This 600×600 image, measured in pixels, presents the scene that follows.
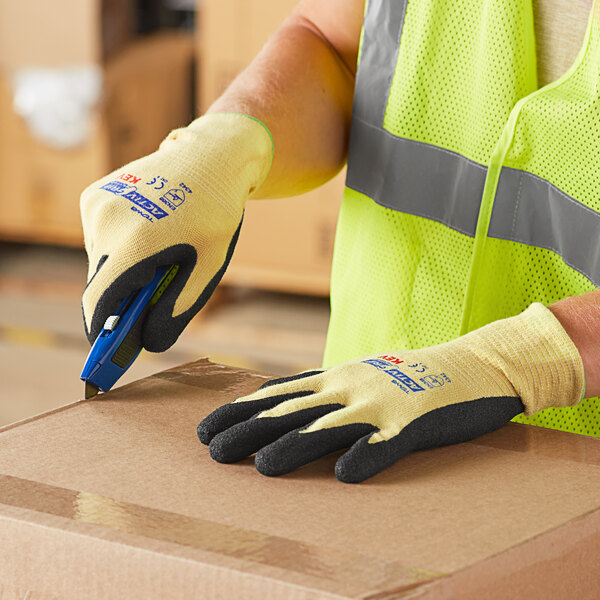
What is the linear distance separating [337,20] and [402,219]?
0.26 metres

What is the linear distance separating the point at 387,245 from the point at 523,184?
0.19 m

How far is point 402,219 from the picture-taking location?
105 cm

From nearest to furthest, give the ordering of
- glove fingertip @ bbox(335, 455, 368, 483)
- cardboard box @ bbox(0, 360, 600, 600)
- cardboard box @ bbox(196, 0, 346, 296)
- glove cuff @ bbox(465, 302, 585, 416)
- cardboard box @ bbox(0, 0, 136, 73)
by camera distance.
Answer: cardboard box @ bbox(0, 360, 600, 600) < glove fingertip @ bbox(335, 455, 368, 483) < glove cuff @ bbox(465, 302, 585, 416) < cardboard box @ bbox(196, 0, 346, 296) < cardboard box @ bbox(0, 0, 136, 73)

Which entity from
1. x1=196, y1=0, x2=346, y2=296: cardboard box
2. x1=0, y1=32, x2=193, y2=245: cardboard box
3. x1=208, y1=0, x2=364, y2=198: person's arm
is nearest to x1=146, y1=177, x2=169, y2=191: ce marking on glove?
x1=208, y1=0, x2=364, y2=198: person's arm

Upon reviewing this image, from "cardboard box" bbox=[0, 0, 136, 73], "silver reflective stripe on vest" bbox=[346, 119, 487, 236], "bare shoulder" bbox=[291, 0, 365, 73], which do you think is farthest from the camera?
"cardboard box" bbox=[0, 0, 136, 73]

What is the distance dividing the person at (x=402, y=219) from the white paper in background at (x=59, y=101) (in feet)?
7.90

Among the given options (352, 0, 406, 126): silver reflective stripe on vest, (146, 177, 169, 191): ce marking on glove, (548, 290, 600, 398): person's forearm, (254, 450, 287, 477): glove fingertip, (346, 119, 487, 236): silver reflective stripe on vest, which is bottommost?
(254, 450, 287, 477): glove fingertip

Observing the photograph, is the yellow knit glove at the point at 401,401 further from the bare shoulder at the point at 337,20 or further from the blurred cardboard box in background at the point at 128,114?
the blurred cardboard box in background at the point at 128,114

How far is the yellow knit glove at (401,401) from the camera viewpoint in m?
0.67

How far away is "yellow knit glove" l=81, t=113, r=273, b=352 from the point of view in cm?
80

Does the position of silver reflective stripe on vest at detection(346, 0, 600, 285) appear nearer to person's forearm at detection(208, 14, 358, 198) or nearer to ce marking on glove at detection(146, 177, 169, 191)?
person's forearm at detection(208, 14, 358, 198)

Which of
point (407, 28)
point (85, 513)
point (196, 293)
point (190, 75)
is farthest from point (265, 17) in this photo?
point (85, 513)

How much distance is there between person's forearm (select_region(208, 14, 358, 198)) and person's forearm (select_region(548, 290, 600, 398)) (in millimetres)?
379

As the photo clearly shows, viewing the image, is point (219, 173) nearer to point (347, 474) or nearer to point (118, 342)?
point (118, 342)
